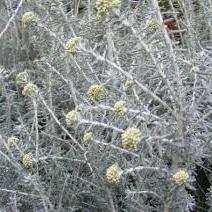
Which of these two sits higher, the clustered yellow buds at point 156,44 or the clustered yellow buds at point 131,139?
the clustered yellow buds at point 156,44

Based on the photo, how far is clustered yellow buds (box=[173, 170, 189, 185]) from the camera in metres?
1.46

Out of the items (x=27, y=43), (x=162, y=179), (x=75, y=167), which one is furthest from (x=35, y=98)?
(x=27, y=43)

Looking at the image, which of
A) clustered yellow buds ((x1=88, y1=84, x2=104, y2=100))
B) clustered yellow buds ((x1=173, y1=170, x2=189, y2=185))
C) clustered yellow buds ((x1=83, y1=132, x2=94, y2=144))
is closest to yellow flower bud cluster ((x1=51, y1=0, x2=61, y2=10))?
clustered yellow buds ((x1=88, y1=84, x2=104, y2=100))

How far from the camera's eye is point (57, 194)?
6.02 ft

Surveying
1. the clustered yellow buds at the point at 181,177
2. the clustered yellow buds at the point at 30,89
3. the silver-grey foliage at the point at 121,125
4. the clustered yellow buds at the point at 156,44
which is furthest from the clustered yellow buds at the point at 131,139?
the clustered yellow buds at the point at 30,89

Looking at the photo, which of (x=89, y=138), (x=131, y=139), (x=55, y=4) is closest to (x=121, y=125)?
(x=89, y=138)

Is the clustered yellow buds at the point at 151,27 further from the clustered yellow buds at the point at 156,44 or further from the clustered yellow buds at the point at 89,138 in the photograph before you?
the clustered yellow buds at the point at 89,138

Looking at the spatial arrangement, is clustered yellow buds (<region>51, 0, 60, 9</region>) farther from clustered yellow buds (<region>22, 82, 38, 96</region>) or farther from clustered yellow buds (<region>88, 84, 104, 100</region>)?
clustered yellow buds (<region>88, 84, 104, 100</region>)

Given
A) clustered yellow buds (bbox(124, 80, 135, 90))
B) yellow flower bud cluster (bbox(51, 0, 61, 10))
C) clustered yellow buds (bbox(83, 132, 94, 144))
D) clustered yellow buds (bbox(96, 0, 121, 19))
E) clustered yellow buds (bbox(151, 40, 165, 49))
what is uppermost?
yellow flower bud cluster (bbox(51, 0, 61, 10))

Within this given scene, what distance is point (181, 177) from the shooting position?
1463mm

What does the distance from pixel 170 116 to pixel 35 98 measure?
0.50m

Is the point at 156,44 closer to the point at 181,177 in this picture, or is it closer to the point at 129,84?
the point at 129,84

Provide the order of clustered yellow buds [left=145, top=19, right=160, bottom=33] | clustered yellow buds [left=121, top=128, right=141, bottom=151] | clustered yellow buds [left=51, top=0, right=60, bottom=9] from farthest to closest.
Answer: clustered yellow buds [left=51, top=0, right=60, bottom=9]
clustered yellow buds [left=145, top=19, right=160, bottom=33]
clustered yellow buds [left=121, top=128, right=141, bottom=151]

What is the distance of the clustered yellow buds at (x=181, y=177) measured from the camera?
1.46 metres
